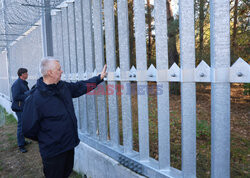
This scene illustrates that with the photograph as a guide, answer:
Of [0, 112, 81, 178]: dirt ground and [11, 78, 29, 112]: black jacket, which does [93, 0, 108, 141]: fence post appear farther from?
[11, 78, 29, 112]: black jacket

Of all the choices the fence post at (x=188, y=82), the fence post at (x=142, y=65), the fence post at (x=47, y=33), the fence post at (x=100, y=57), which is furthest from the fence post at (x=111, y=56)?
the fence post at (x=47, y=33)

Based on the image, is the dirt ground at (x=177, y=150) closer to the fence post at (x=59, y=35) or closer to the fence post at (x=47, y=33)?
the fence post at (x=59, y=35)

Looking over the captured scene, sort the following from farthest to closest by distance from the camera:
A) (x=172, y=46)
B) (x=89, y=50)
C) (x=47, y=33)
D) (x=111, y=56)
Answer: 1. (x=172, y=46)
2. (x=47, y=33)
3. (x=89, y=50)
4. (x=111, y=56)

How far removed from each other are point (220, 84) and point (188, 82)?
10.9 inches

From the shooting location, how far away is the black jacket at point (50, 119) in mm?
2137

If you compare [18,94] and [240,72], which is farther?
[18,94]

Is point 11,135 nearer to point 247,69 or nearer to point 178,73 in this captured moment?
point 178,73

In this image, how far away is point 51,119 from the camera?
220 cm

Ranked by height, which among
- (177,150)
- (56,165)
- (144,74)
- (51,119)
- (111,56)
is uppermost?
(111,56)

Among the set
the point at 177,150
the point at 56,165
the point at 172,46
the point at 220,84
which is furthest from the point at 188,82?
the point at 172,46

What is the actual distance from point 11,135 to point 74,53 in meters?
4.21

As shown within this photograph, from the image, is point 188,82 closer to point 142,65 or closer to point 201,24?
point 142,65

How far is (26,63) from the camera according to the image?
7016 mm

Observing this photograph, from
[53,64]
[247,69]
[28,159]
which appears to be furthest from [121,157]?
[28,159]
